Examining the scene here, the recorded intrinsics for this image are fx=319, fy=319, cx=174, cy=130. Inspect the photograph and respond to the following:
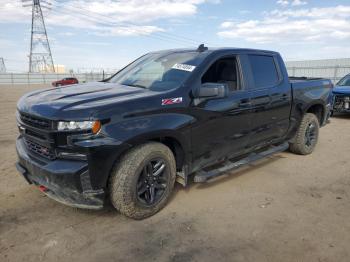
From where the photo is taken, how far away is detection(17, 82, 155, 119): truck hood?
121 inches

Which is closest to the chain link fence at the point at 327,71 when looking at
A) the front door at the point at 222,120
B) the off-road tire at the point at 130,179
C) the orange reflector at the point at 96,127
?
the front door at the point at 222,120

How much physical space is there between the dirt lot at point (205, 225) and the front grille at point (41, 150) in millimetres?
766

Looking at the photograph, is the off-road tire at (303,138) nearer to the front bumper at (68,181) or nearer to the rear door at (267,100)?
the rear door at (267,100)

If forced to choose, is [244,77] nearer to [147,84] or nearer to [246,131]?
[246,131]

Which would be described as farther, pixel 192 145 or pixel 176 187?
pixel 176 187

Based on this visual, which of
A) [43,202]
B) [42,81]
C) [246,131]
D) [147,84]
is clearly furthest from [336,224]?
[42,81]

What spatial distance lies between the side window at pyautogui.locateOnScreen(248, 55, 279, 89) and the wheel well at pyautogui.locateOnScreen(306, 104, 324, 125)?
1.58 metres

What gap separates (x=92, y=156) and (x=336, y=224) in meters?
2.73

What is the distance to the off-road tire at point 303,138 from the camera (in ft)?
19.3

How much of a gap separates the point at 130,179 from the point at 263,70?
2.84 m

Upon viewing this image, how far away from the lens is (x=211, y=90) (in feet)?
12.1

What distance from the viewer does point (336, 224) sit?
3525mm

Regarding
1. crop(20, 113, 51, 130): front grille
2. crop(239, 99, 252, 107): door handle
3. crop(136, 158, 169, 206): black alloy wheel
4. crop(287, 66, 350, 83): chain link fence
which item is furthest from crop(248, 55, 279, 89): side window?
crop(287, 66, 350, 83): chain link fence

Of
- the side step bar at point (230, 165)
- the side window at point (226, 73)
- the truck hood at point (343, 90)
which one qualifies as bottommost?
the side step bar at point (230, 165)
